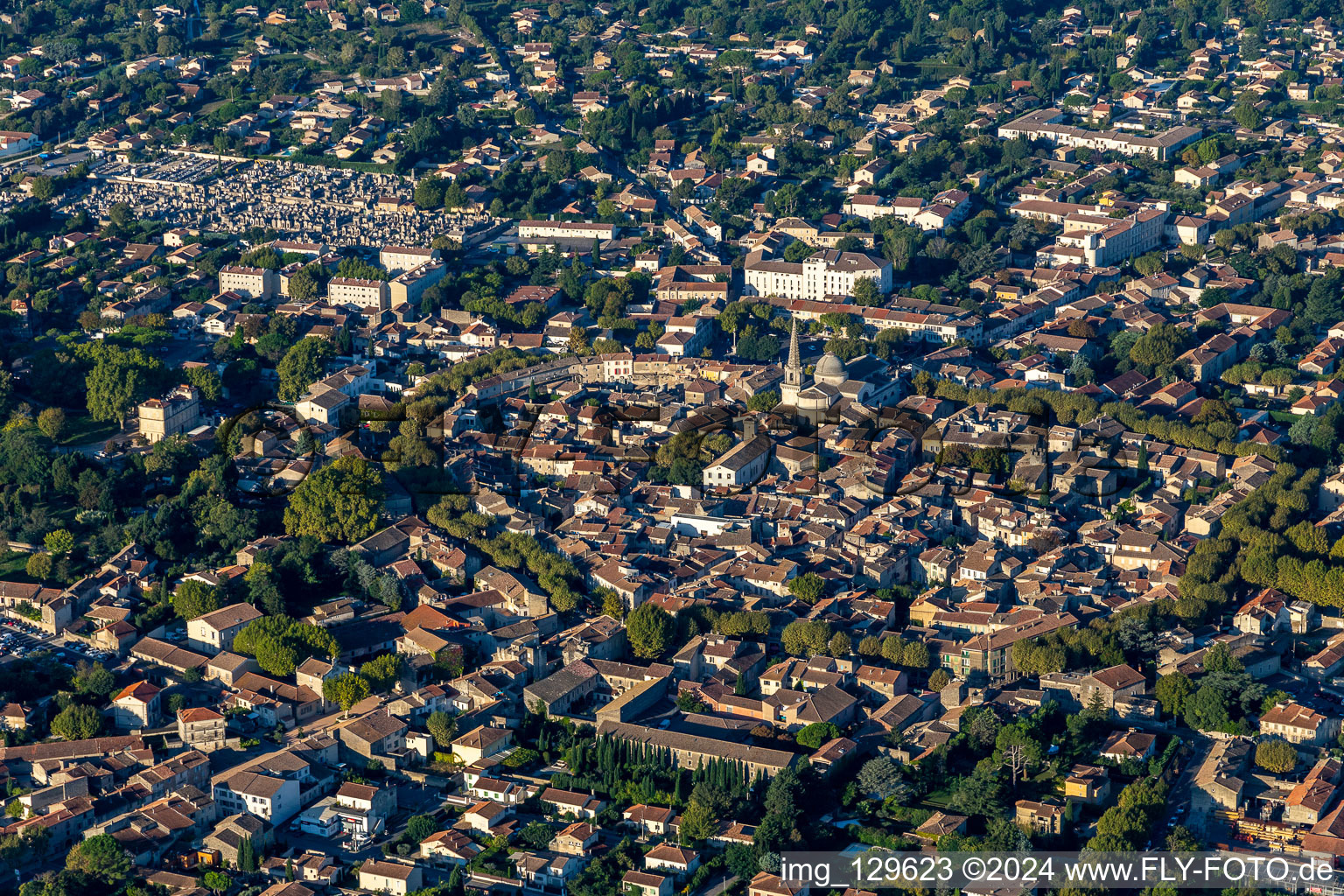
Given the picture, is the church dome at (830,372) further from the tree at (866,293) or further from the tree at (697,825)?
the tree at (697,825)

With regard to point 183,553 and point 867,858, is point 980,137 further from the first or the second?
point 867,858

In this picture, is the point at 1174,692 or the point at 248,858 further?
the point at 1174,692

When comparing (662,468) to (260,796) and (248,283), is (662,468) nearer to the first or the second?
(260,796)

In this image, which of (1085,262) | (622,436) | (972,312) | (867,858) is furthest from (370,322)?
(867,858)

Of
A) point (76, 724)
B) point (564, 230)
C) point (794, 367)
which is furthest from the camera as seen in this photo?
point (564, 230)

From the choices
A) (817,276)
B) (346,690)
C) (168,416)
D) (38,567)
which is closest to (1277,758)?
(346,690)

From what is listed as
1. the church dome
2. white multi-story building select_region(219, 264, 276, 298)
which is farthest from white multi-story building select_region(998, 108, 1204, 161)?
white multi-story building select_region(219, 264, 276, 298)
